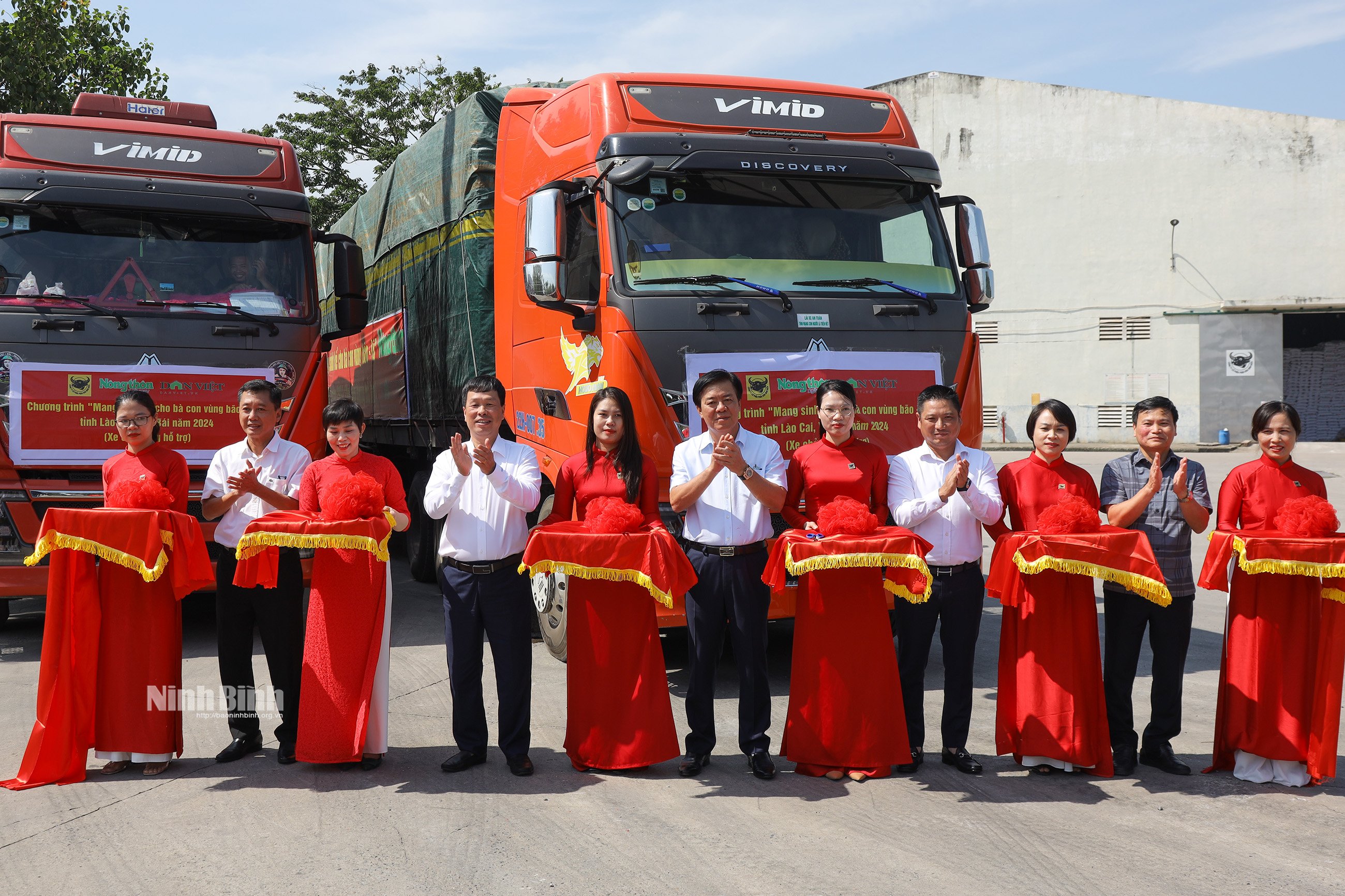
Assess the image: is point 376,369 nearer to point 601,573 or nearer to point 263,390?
point 263,390

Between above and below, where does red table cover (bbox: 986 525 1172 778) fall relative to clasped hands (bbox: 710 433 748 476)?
below

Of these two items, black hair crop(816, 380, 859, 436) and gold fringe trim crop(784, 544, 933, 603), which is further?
black hair crop(816, 380, 859, 436)

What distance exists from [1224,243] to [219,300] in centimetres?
2498

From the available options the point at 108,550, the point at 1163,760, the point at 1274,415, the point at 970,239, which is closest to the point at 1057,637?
the point at 1163,760

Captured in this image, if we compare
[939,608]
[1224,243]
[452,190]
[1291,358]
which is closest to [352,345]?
[452,190]

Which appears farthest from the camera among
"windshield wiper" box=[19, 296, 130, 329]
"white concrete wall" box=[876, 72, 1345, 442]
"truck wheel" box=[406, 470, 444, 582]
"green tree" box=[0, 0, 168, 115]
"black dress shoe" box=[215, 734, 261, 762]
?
"white concrete wall" box=[876, 72, 1345, 442]

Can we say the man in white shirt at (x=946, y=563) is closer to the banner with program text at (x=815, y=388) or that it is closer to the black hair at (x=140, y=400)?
the banner with program text at (x=815, y=388)

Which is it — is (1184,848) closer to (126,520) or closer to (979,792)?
(979,792)

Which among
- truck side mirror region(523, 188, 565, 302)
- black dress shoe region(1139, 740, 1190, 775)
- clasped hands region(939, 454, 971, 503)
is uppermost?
truck side mirror region(523, 188, 565, 302)

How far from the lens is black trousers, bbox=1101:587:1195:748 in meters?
4.89

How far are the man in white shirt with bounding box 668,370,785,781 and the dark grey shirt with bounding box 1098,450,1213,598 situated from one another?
5.03ft

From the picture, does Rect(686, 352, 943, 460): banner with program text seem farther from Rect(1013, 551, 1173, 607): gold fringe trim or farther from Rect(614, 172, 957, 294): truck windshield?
Rect(1013, 551, 1173, 607): gold fringe trim

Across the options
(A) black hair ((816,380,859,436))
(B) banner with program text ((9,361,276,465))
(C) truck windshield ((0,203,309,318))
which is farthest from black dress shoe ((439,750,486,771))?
(C) truck windshield ((0,203,309,318))

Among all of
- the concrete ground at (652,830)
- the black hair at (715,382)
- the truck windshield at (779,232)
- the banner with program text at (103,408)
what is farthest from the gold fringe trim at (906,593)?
the banner with program text at (103,408)
